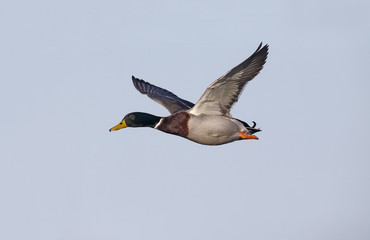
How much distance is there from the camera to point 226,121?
795 inches

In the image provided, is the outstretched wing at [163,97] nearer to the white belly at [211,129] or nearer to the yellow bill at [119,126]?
the yellow bill at [119,126]

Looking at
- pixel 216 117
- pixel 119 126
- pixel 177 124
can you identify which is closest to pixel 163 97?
pixel 119 126

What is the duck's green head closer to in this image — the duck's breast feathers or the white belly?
the duck's breast feathers

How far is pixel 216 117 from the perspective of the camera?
66.1 ft

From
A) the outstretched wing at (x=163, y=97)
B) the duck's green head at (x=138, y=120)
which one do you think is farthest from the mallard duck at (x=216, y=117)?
the outstretched wing at (x=163, y=97)

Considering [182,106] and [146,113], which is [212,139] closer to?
[146,113]

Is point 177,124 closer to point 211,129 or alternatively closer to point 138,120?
point 211,129

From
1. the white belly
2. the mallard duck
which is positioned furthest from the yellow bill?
the white belly

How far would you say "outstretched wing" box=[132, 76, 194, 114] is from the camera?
2384 centimetres

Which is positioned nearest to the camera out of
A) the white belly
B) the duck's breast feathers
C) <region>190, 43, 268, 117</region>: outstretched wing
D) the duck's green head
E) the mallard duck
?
<region>190, 43, 268, 117</region>: outstretched wing

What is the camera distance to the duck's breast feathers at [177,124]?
20281 millimetres

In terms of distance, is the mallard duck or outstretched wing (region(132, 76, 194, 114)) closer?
the mallard duck

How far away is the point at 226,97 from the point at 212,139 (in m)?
1.28

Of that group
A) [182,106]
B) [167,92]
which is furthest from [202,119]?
[167,92]
